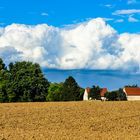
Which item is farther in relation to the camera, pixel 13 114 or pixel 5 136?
pixel 13 114

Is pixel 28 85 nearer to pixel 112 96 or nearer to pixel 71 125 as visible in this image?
pixel 112 96

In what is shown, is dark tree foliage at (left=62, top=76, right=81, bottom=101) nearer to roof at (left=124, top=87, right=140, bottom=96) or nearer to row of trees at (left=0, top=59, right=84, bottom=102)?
row of trees at (left=0, top=59, right=84, bottom=102)

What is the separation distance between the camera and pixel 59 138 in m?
24.2

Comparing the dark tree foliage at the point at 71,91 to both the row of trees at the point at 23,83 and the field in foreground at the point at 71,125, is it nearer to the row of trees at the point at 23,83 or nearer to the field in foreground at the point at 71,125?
the row of trees at the point at 23,83

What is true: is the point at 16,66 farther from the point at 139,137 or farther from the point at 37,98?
the point at 139,137

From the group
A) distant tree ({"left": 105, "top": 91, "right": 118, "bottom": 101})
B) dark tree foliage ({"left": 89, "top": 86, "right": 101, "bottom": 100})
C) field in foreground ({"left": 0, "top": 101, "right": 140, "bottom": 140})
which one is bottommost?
field in foreground ({"left": 0, "top": 101, "right": 140, "bottom": 140})

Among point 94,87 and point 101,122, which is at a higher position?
point 94,87

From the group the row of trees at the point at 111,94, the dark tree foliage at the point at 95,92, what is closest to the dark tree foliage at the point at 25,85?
the row of trees at the point at 111,94

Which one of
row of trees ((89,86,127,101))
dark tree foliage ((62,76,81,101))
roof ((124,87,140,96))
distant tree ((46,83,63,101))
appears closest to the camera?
dark tree foliage ((62,76,81,101))

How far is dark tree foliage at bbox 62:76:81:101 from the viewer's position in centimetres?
10606

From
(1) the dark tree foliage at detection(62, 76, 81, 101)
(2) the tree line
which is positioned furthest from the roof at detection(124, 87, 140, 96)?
(2) the tree line

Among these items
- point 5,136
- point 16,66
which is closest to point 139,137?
point 5,136

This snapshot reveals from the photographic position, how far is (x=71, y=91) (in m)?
107

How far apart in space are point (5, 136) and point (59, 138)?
3041 mm
